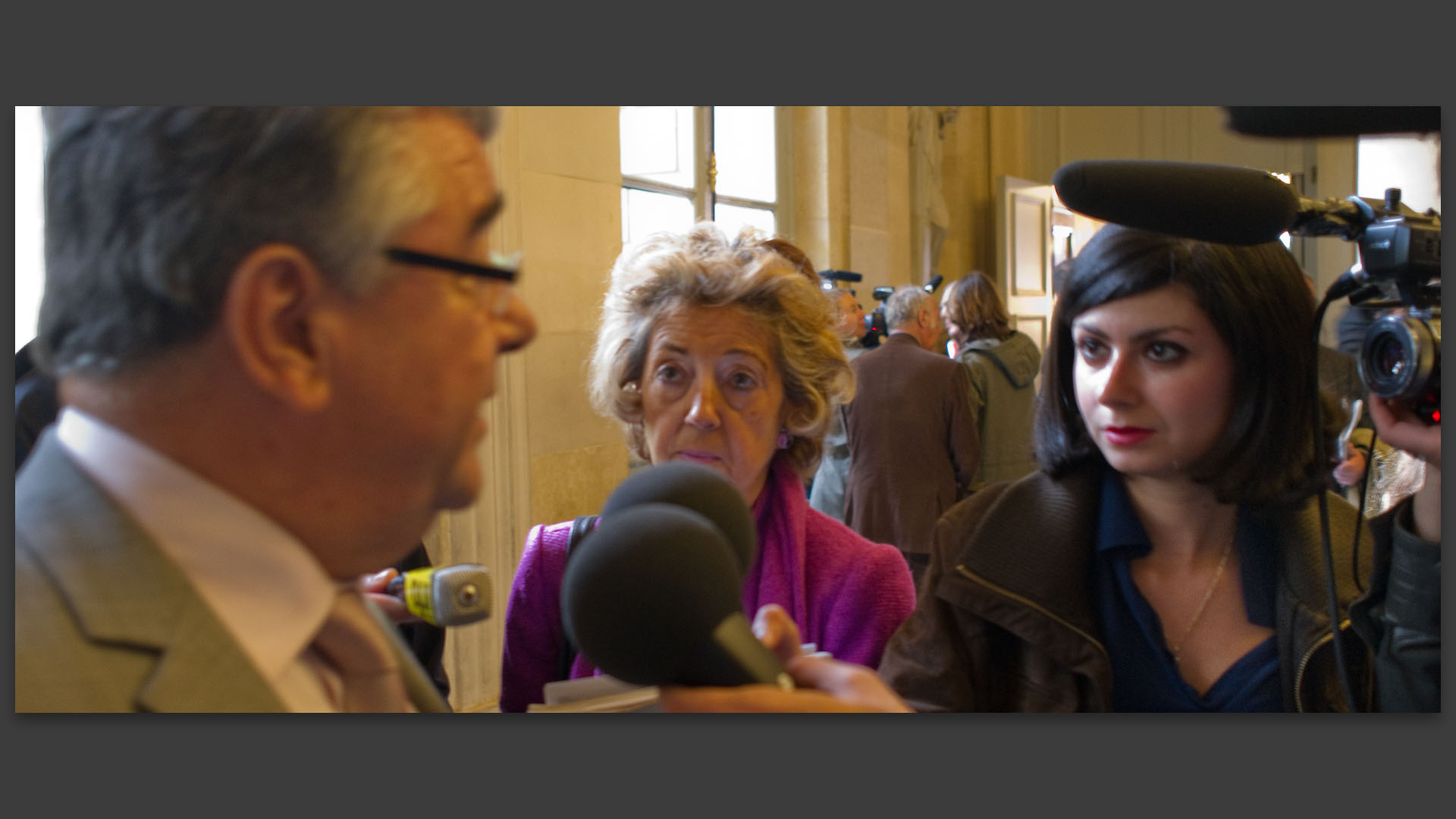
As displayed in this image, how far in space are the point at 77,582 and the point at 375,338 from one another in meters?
0.42

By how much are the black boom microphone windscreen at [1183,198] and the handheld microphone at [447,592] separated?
0.98 metres

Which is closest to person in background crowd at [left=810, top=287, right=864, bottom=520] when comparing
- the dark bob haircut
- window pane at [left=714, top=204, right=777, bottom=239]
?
window pane at [left=714, top=204, right=777, bottom=239]

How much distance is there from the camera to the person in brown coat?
6.61ft

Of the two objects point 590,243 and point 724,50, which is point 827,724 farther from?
point 724,50

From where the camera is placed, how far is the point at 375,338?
142 cm

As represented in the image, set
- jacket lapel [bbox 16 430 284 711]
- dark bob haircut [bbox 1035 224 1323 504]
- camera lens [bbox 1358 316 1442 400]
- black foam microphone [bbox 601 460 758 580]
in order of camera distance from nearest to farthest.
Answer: jacket lapel [bbox 16 430 284 711], black foam microphone [bbox 601 460 758 580], camera lens [bbox 1358 316 1442 400], dark bob haircut [bbox 1035 224 1323 504]

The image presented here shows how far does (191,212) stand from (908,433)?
1254 mm

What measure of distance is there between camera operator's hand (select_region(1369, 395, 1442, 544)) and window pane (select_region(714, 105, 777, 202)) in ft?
3.27

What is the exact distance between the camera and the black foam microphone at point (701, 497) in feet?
4.59

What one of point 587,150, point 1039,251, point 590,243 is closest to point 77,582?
point 590,243

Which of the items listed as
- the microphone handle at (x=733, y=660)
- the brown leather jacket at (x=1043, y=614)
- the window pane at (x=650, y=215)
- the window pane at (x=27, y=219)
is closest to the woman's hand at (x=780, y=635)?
the microphone handle at (x=733, y=660)

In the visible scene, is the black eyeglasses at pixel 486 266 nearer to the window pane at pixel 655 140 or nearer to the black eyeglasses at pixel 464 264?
the black eyeglasses at pixel 464 264

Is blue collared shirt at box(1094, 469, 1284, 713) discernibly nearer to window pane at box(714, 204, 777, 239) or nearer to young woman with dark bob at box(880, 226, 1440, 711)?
young woman with dark bob at box(880, 226, 1440, 711)

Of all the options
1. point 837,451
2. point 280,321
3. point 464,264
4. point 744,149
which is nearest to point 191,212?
point 280,321
